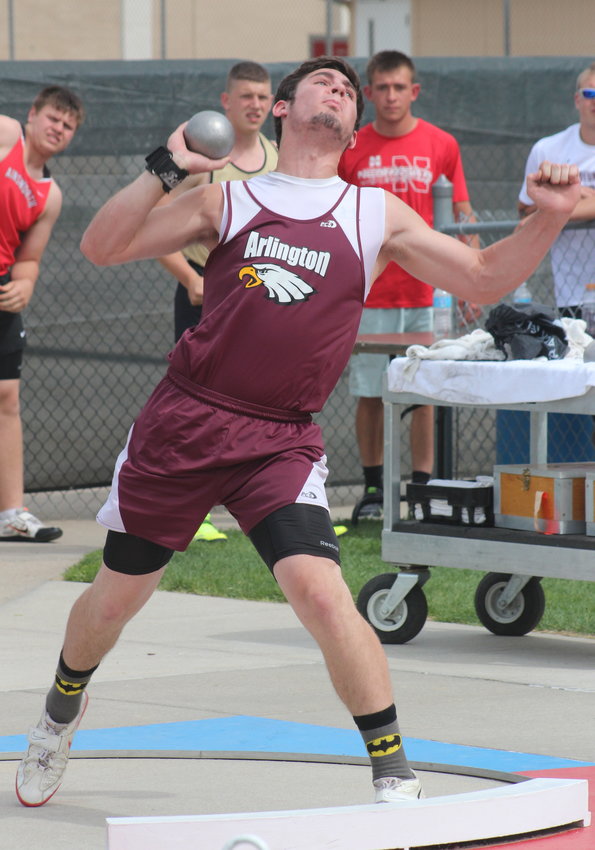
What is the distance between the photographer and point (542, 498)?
5.99 m

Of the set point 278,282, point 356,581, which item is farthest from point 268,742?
point 356,581

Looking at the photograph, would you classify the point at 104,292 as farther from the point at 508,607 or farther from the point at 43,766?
the point at 43,766

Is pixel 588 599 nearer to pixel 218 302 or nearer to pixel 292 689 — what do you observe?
pixel 292 689

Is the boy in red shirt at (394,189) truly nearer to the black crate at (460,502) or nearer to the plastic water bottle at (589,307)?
the plastic water bottle at (589,307)

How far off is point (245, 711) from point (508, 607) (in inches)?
65.1

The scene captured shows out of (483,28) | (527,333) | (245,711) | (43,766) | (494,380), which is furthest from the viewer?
(483,28)

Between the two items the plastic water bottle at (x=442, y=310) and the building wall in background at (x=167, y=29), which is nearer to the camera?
the plastic water bottle at (x=442, y=310)

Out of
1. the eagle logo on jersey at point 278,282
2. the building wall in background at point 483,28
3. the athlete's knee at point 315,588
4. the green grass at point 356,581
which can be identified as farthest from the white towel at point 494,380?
the building wall in background at point 483,28

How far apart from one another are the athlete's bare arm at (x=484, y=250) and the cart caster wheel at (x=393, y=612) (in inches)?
87.9

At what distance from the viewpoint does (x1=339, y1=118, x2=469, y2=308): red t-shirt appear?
8781 mm

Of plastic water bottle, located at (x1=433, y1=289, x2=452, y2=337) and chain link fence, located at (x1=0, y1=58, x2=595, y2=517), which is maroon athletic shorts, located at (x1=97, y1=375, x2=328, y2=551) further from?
chain link fence, located at (x1=0, y1=58, x2=595, y2=517)

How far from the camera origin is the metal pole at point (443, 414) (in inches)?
339

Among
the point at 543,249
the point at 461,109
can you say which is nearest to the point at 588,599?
the point at 543,249

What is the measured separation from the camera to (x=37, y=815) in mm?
4008
